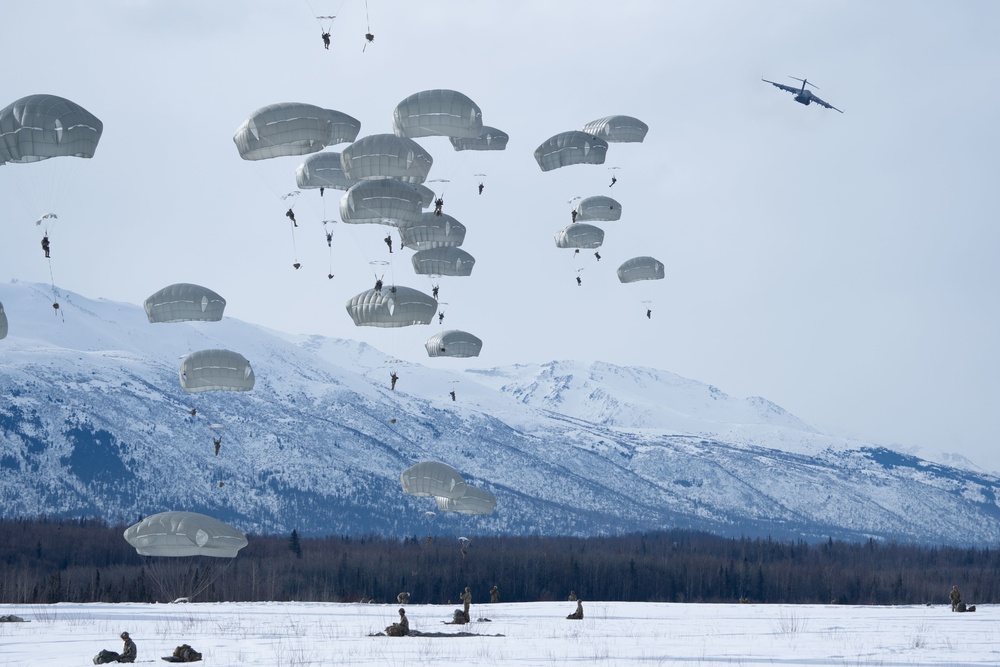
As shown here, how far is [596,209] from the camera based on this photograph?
83.9m

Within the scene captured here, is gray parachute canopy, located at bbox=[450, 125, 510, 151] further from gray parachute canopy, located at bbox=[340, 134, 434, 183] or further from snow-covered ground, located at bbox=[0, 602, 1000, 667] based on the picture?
snow-covered ground, located at bbox=[0, 602, 1000, 667]

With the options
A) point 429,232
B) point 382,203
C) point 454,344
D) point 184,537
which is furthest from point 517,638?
point 454,344

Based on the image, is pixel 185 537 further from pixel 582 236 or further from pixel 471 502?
pixel 582 236

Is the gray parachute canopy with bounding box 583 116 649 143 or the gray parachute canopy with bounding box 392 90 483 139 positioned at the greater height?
the gray parachute canopy with bounding box 583 116 649 143

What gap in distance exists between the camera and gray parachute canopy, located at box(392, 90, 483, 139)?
62406 millimetres

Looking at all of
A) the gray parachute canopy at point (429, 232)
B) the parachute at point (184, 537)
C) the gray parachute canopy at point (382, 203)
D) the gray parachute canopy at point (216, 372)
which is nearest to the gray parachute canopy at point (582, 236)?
the gray parachute canopy at point (429, 232)

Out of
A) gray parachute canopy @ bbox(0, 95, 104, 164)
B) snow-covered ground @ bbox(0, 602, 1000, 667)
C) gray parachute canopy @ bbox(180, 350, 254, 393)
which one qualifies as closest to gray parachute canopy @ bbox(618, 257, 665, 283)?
snow-covered ground @ bbox(0, 602, 1000, 667)

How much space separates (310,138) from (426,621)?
25130 mm

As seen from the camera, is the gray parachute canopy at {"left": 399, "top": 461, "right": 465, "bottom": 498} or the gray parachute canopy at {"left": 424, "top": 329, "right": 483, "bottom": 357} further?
the gray parachute canopy at {"left": 424, "top": 329, "right": 483, "bottom": 357}

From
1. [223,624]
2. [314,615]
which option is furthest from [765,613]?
[223,624]

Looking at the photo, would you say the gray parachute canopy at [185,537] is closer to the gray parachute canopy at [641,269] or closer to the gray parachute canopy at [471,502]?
the gray parachute canopy at [471,502]

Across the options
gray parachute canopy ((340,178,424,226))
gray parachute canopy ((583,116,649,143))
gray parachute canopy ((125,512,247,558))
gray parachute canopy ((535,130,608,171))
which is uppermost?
gray parachute canopy ((583,116,649,143))

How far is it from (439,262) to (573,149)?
35.6 feet

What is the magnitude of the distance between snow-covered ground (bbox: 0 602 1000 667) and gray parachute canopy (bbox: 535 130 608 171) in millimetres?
27281
